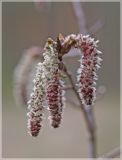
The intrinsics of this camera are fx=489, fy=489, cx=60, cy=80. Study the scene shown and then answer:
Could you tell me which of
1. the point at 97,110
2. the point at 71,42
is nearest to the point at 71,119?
the point at 97,110

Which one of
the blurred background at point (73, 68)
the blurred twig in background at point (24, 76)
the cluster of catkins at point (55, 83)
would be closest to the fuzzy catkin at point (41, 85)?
the cluster of catkins at point (55, 83)

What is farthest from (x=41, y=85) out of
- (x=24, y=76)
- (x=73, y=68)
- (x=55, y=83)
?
(x=73, y=68)

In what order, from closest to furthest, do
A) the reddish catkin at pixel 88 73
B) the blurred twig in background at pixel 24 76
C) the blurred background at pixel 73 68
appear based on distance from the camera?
1. the reddish catkin at pixel 88 73
2. the blurred twig in background at pixel 24 76
3. the blurred background at pixel 73 68

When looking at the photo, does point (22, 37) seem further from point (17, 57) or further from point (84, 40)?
point (84, 40)

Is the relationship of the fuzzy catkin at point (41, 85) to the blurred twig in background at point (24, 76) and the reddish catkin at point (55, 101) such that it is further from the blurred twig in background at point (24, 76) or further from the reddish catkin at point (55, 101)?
the blurred twig in background at point (24, 76)

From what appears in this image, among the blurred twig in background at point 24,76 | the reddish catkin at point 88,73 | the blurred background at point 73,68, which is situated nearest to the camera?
the reddish catkin at point 88,73

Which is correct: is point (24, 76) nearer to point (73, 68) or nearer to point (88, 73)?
point (88, 73)

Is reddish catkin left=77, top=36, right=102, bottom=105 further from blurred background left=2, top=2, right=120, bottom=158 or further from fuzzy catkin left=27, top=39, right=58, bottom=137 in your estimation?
blurred background left=2, top=2, right=120, bottom=158
